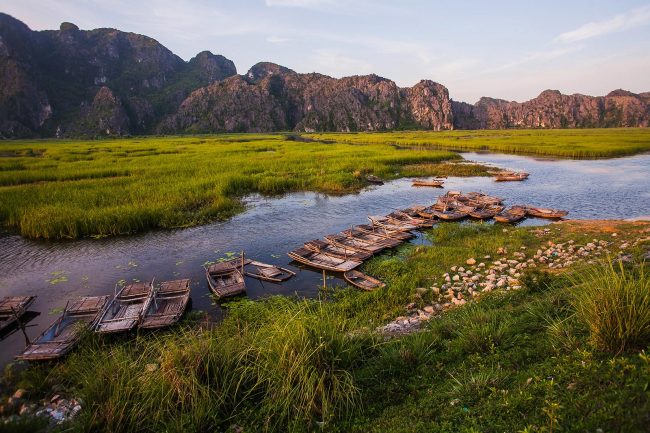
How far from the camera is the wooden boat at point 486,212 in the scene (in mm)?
22422

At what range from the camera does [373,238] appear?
60.0 feet

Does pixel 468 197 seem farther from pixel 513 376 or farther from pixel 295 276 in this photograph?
pixel 513 376

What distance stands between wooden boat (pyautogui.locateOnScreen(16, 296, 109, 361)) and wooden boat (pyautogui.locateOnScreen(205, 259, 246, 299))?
3618 mm

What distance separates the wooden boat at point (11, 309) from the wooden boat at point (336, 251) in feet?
35.4

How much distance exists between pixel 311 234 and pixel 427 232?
6.73 metres

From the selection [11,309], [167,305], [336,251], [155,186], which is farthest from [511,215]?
[155,186]

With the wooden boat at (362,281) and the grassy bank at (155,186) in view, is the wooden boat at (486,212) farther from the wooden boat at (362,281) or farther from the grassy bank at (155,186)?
the grassy bank at (155,186)

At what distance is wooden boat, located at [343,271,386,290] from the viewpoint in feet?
42.5

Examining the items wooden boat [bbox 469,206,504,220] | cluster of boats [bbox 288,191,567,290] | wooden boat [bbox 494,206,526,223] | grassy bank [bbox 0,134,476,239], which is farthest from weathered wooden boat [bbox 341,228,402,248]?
grassy bank [bbox 0,134,476,239]

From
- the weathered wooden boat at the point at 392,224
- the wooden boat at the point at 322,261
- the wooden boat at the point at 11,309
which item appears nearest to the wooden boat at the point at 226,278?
the wooden boat at the point at 322,261

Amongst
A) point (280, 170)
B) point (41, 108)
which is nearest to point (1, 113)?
point (41, 108)

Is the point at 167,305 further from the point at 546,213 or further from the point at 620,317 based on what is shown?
the point at 546,213

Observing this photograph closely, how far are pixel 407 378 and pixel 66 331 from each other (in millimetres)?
10031

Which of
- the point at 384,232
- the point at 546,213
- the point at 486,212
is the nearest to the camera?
the point at 384,232
